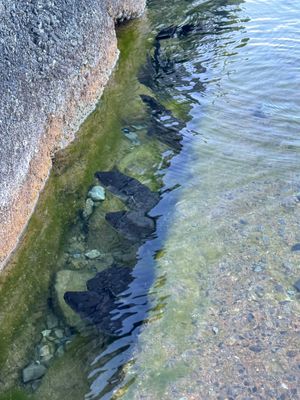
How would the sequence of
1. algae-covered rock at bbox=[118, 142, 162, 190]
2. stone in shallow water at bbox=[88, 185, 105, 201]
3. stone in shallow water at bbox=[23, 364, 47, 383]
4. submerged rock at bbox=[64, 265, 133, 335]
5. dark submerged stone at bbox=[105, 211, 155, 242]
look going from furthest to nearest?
algae-covered rock at bbox=[118, 142, 162, 190], stone in shallow water at bbox=[88, 185, 105, 201], dark submerged stone at bbox=[105, 211, 155, 242], submerged rock at bbox=[64, 265, 133, 335], stone in shallow water at bbox=[23, 364, 47, 383]

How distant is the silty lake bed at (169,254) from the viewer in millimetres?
3598

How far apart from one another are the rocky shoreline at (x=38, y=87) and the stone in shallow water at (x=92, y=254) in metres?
0.64

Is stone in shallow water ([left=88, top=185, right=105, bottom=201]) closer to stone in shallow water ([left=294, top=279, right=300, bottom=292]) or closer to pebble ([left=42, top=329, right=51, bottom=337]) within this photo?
pebble ([left=42, top=329, right=51, bottom=337])

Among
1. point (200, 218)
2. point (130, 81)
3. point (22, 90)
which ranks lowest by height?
point (200, 218)

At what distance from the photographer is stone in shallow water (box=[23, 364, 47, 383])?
377cm

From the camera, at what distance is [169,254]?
4445 millimetres

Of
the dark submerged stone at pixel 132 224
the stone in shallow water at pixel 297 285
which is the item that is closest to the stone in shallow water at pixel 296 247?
the stone in shallow water at pixel 297 285

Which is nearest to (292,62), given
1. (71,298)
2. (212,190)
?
(212,190)

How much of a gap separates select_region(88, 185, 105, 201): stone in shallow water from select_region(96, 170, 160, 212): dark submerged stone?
8cm

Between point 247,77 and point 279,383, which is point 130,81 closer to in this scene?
point 247,77

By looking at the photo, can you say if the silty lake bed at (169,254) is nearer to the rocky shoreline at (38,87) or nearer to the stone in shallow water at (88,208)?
the stone in shallow water at (88,208)

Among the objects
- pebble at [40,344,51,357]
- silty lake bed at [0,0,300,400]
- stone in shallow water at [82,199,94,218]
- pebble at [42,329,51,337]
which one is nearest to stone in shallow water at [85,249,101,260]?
silty lake bed at [0,0,300,400]

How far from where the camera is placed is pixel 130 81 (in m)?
7.15

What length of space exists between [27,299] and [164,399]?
1.49 m
